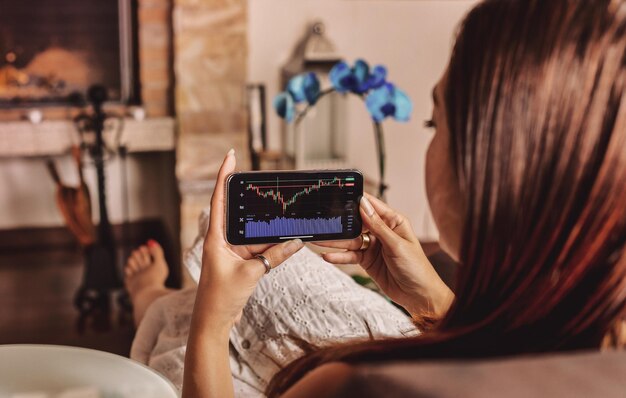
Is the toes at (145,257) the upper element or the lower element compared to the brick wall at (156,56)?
lower

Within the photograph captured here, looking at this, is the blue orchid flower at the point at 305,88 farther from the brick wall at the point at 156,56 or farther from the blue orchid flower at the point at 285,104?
the brick wall at the point at 156,56

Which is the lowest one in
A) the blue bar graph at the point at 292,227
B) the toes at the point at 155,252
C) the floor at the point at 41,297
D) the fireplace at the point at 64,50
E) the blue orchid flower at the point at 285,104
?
the floor at the point at 41,297

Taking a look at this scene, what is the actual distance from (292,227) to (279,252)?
5 cm

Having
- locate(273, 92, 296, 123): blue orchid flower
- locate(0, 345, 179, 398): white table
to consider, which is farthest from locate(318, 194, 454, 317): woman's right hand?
locate(273, 92, 296, 123): blue orchid flower

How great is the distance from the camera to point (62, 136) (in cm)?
258

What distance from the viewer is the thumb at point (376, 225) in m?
0.93

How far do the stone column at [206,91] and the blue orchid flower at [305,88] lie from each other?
2.68 feet

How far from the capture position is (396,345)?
0.59m

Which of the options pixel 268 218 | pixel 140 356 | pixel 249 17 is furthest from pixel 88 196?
pixel 268 218

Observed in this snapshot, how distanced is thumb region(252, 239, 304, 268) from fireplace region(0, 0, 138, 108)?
6.39ft

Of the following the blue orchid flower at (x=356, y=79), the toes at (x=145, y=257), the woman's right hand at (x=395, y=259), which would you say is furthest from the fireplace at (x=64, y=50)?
the woman's right hand at (x=395, y=259)

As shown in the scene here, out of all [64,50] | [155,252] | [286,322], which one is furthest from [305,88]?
[64,50]

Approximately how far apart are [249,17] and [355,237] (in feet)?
6.27

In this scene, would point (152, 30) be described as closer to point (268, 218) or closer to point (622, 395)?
point (268, 218)
